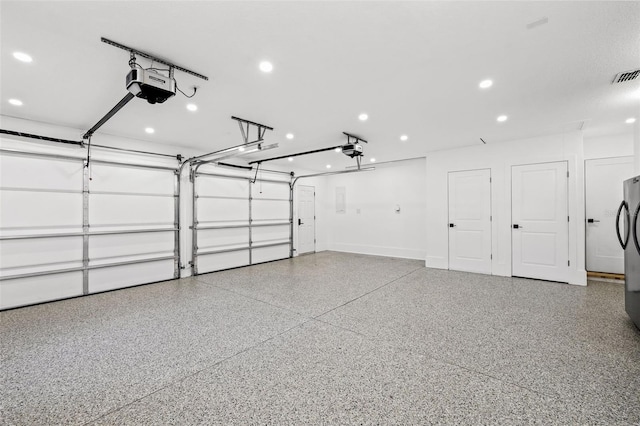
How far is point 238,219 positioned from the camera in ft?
22.8

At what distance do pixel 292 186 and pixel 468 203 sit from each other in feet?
16.2

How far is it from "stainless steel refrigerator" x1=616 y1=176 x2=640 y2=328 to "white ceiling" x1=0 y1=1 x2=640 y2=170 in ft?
4.10

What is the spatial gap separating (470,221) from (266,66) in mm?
5414

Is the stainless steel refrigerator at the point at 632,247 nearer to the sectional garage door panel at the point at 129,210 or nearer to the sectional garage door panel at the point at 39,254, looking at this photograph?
the sectional garage door panel at the point at 129,210

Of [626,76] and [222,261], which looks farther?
[222,261]

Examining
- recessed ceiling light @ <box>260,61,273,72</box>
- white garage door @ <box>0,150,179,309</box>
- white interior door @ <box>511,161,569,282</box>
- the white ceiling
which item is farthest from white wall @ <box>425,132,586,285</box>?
white garage door @ <box>0,150,179,309</box>

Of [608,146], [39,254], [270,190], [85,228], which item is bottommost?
[39,254]

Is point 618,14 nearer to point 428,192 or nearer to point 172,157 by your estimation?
point 428,192

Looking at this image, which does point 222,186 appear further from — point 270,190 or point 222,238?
point 270,190

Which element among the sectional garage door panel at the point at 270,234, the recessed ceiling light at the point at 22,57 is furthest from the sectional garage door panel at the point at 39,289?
the sectional garage door panel at the point at 270,234

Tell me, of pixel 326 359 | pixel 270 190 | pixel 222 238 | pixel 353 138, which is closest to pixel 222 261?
pixel 222 238

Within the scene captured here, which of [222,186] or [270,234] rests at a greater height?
[222,186]

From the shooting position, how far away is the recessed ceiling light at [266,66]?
102 inches

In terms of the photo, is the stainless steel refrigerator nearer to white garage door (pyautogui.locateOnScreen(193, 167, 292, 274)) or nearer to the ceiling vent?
the ceiling vent
